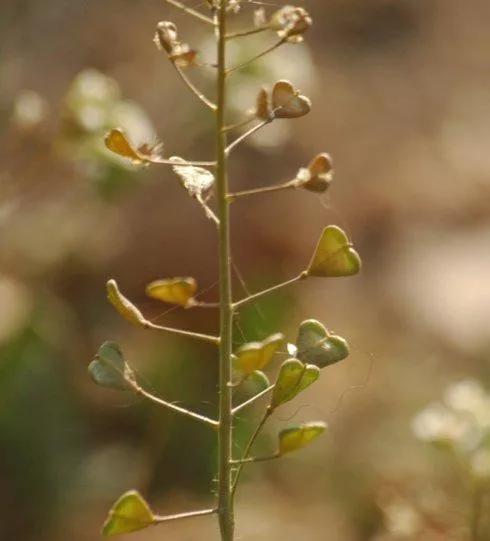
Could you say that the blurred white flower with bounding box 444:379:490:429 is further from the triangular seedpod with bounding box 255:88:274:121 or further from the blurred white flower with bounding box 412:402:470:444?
the triangular seedpod with bounding box 255:88:274:121

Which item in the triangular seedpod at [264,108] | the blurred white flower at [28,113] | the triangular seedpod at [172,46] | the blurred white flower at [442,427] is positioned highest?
the triangular seedpod at [172,46]

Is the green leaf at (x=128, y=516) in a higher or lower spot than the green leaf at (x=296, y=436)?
lower

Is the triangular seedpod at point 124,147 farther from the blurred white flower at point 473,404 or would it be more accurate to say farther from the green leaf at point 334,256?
the blurred white flower at point 473,404

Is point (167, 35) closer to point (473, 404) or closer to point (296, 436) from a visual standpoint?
point (296, 436)

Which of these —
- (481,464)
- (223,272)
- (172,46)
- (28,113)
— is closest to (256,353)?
(223,272)

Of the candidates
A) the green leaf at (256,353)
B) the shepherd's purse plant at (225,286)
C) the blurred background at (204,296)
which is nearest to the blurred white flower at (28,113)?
the blurred background at (204,296)

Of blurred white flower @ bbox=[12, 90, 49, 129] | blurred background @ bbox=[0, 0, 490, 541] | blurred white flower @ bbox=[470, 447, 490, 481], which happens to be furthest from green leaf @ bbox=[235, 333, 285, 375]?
blurred white flower @ bbox=[12, 90, 49, 129]
